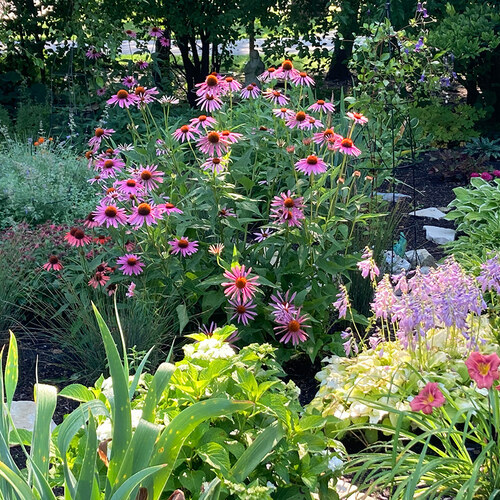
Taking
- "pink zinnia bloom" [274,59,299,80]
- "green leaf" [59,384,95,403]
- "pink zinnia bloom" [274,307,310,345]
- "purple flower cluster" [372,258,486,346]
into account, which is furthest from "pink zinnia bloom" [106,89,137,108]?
"green leaf" [59,384,95,403]

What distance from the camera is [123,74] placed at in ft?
26.7

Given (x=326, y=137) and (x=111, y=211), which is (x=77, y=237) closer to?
(x=111, y=211)

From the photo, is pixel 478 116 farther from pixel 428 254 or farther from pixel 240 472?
pixel 240 472

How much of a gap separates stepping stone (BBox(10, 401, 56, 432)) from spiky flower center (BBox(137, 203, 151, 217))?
91 cm

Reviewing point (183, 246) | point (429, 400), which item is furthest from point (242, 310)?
point (429, 400)

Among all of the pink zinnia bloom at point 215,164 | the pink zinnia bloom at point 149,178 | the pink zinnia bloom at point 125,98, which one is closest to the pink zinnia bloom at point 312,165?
the pink zinnia bloom at point 215,164

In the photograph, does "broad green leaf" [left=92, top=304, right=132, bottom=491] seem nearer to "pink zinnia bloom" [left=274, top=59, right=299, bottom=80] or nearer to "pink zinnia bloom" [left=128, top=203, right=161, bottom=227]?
"pink zinnia bloom" [left=128, top=203, right=161, bottom=227]

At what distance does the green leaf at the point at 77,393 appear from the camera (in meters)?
2.14

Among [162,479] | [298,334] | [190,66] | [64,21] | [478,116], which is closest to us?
[162,479]

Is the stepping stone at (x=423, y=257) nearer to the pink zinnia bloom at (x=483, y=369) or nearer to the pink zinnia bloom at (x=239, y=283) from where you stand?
the pink zinnia bloom at (x=239, y=283)

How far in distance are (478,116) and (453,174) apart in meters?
1.15

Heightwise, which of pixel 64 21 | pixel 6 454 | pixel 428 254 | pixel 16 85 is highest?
pixel 64 21

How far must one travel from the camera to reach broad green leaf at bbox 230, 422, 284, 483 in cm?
193

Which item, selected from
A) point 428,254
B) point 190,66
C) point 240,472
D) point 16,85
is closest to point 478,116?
point 428,254
